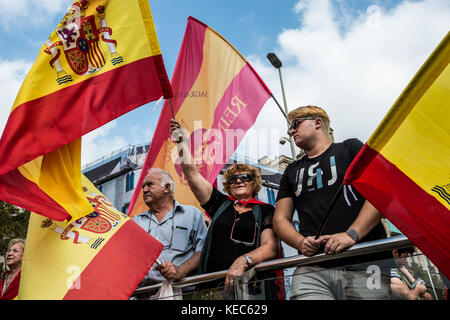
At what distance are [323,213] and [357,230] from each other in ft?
1.14

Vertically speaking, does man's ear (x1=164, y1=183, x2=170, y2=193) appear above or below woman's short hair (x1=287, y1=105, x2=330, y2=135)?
below

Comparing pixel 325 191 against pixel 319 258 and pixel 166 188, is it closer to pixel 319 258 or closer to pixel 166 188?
pixel 319 258

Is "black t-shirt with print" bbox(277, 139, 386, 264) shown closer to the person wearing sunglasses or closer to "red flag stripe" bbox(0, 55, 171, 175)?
the person wearing sunglasses

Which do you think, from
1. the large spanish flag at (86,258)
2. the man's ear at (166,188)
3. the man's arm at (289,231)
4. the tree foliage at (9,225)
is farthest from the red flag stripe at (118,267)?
the tree foliage at (9,225)

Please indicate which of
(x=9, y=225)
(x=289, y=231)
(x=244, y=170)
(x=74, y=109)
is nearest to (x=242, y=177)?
(x=244, y=170)

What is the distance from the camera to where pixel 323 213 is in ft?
9.84

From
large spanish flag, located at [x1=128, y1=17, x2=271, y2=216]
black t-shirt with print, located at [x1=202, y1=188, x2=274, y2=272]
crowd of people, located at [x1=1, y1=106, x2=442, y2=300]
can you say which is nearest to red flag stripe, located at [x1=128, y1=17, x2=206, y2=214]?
large spanish flag, located at [x1=128, y1=17, x2=271, y2=216]

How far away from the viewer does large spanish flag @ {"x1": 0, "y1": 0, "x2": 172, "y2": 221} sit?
3.58 meters

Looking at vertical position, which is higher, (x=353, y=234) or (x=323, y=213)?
(x=323, y=213)

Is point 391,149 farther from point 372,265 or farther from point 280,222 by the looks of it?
point 280,222

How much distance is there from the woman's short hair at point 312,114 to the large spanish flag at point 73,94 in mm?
1197

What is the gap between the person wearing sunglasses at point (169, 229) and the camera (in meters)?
3.69

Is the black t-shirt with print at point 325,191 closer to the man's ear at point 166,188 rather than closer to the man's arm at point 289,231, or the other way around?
the man's arm at point 289,231

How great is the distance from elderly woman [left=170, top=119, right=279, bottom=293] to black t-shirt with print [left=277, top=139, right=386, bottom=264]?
1.11 ft
